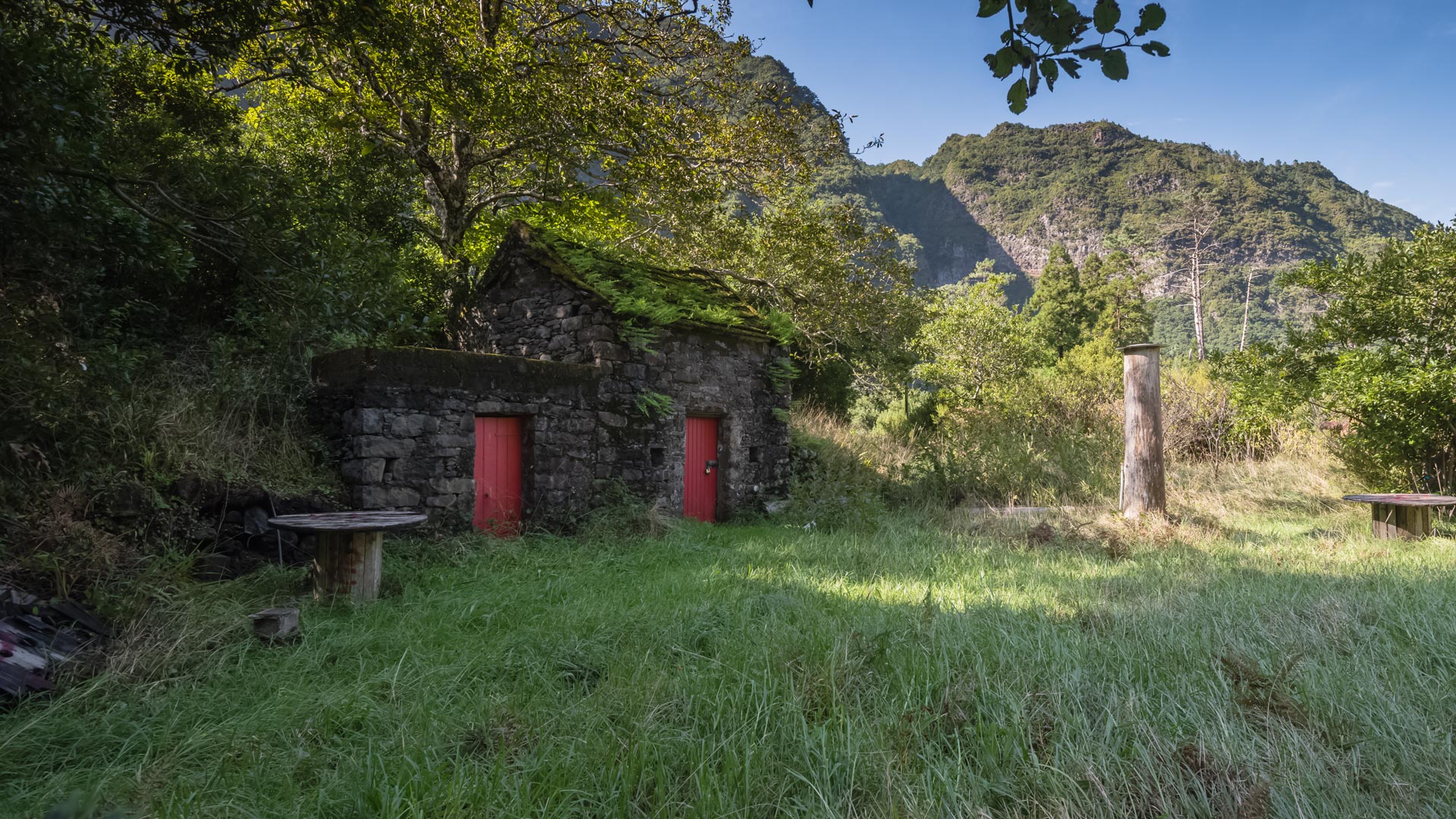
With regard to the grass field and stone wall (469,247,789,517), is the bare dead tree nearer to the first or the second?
stone wall (469,247,789,517)

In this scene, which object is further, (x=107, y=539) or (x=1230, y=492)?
(x=1230, y=492)

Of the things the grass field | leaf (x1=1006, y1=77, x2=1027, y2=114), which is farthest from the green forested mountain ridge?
leaf (x1=1006, y1=77, x2=1027, y2=114)

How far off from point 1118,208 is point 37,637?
264 ft

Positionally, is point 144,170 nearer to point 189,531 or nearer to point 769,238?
point 189,531

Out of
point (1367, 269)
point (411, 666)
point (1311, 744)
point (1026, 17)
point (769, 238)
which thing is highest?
point (769, 238)

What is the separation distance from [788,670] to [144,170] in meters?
7.45

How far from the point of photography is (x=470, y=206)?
1286 cm

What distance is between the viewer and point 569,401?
858 cm

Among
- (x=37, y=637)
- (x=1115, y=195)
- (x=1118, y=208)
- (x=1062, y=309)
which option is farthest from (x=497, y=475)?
(x=1115, y=195)

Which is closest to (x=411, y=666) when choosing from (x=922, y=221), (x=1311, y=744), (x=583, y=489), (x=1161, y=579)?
(x=1311, y=744)

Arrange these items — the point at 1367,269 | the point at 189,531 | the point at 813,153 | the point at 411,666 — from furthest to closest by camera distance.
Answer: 1. the point at 813,153
2. the point at 1367,269
3. the point at 189,531
4. the point at 411,666

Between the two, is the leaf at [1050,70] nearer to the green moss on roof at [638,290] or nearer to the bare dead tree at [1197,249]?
the green moss on roof at [638,290]

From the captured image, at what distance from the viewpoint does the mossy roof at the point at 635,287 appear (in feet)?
30.0

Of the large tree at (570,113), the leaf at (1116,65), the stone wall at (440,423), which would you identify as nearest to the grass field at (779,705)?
the stone wall at (440,423)
